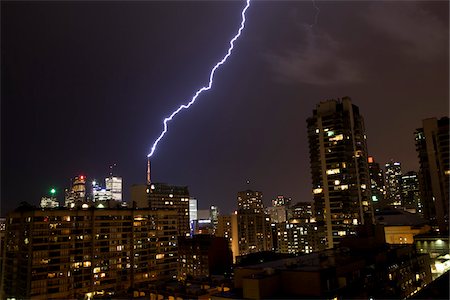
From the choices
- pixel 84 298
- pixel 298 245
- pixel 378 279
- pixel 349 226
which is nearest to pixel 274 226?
pixel 298 245

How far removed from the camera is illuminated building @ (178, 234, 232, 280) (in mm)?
83375

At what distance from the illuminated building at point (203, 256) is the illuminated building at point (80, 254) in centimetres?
1431

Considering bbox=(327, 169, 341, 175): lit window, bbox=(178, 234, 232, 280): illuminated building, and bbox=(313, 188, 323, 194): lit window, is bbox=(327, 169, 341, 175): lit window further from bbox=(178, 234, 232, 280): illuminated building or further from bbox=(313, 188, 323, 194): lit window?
bbox=(178, 234, 232, 280): illuminated building

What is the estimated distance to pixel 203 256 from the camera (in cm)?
8450

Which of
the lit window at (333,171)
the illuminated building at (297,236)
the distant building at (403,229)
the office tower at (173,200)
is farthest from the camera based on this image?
the office tower at (173,200)

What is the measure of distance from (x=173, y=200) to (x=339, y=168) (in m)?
75.7

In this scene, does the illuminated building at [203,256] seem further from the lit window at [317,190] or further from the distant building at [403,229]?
the distant building at [403,229]

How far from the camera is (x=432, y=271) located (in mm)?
43344

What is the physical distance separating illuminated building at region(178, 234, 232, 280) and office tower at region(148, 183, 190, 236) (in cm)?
3846

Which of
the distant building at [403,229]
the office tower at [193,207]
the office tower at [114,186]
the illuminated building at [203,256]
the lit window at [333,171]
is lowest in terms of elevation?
the illuminated building at [203,256]

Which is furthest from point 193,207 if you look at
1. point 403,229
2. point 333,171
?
point 403,229

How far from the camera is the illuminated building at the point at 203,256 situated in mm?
83375

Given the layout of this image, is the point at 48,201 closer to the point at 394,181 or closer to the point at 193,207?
the point at 193,207

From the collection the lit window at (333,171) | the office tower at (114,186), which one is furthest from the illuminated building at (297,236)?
the office tower at (114,186)
